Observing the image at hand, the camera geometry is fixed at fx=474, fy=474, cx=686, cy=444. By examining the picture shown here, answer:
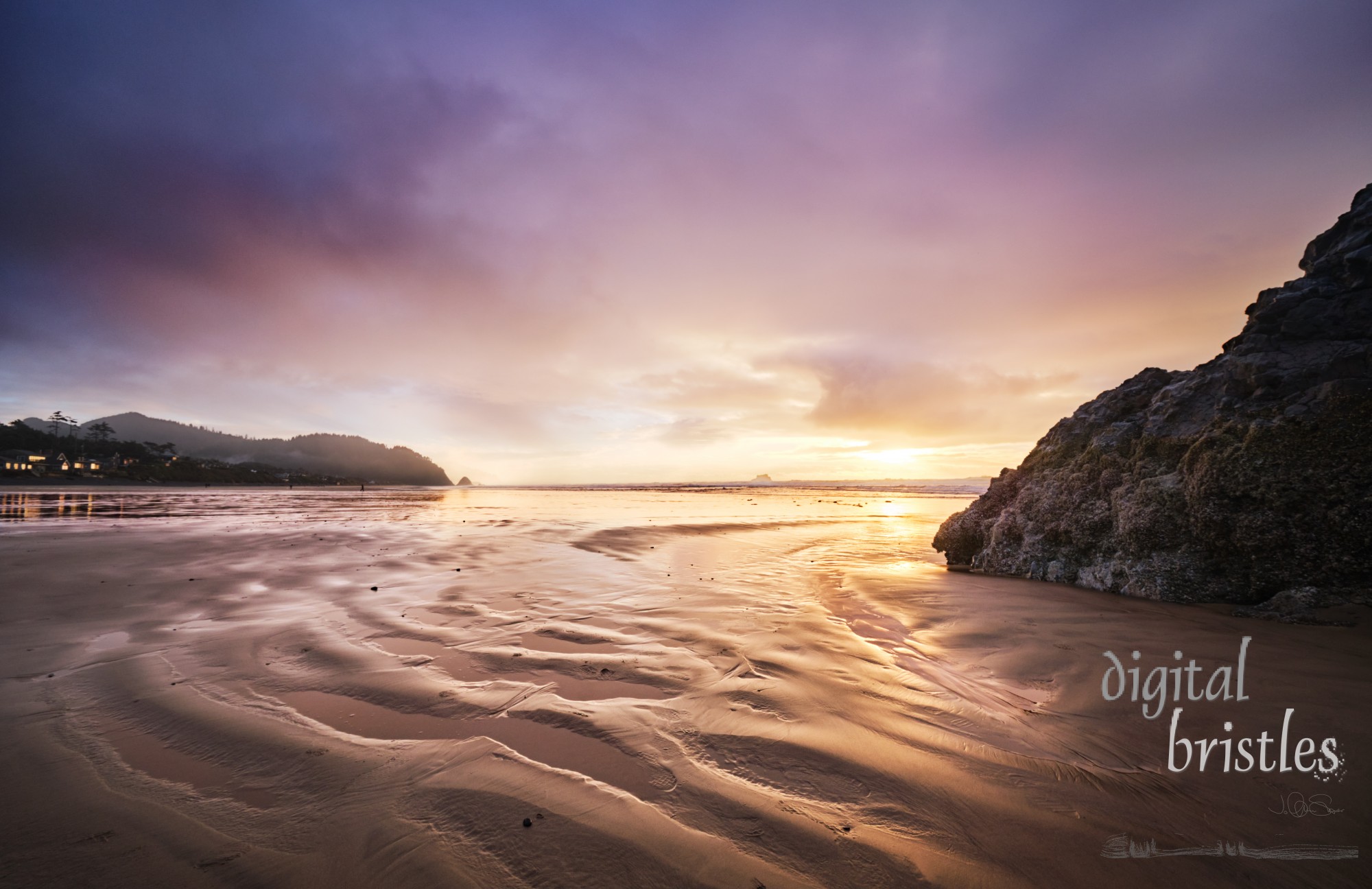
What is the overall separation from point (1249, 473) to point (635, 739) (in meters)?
7.97

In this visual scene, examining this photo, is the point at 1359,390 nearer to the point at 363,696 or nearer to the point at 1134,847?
the point at 1134,847

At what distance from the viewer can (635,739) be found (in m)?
3.12

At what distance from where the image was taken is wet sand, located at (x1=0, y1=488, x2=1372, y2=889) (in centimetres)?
212

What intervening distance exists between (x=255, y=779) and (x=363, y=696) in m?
1.05

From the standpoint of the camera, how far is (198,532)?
1309 cm

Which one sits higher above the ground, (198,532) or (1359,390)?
(1359,390)

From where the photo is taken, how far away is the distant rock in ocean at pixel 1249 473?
5363mm

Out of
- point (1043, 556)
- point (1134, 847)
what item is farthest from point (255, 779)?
point (1043, 556)
